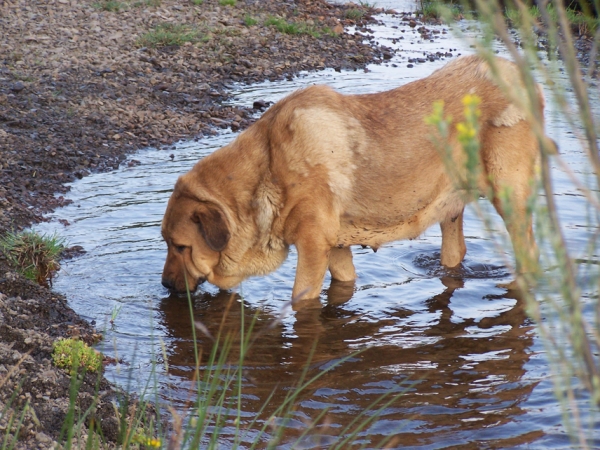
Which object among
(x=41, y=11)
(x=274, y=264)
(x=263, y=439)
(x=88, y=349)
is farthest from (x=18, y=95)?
(x=263, y=439)

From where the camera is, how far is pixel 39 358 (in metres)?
5.18

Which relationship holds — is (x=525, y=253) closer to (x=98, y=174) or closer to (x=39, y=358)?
(x=39, y=358)

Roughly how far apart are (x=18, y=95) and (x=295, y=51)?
6.82 m

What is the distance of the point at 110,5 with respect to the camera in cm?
1634

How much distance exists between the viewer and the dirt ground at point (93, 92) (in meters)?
5.25

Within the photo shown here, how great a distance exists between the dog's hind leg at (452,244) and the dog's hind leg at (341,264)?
1.01m

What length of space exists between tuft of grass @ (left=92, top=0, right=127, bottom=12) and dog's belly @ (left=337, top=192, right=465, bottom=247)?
1134cm

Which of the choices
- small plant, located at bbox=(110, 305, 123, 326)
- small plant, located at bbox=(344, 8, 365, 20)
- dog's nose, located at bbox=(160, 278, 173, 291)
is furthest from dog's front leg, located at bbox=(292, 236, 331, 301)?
small plant, located at bbox=(344, 8, 365, 20)

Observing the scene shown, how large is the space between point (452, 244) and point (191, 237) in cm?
275

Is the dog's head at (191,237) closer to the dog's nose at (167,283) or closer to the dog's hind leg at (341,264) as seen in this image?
the dog's nose at (167,283)

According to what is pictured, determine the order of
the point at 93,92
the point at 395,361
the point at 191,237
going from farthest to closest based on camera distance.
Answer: the point at 93,92, the point at 191,237, the point at 395,361

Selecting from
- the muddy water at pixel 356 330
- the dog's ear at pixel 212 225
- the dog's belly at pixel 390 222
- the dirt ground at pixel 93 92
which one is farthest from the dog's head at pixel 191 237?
the dog's belly at pixel 390 222

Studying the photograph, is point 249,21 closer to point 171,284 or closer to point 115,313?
point 171,284

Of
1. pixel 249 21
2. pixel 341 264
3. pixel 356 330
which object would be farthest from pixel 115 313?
pixel 249 21
